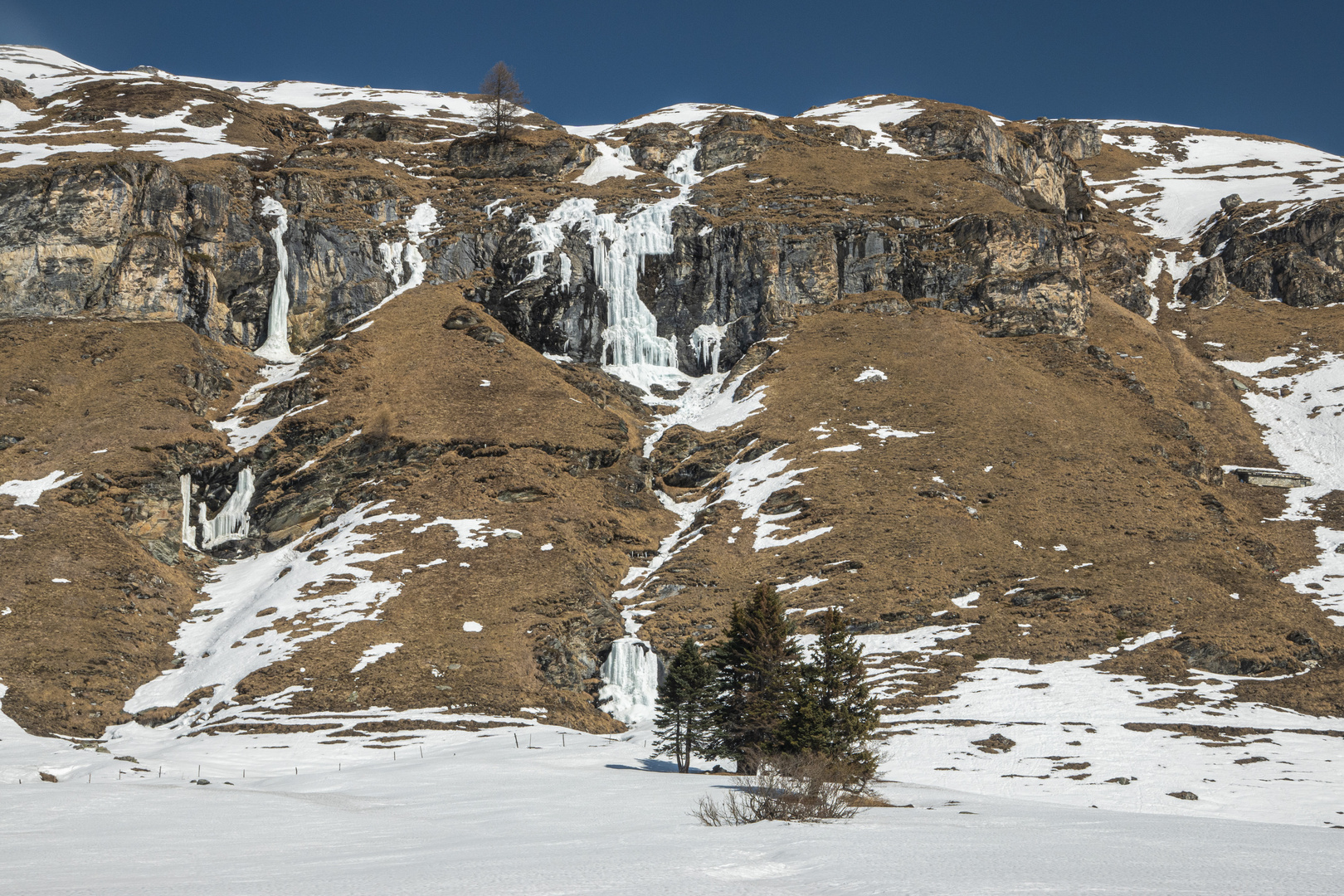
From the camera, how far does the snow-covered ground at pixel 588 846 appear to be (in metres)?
8.80

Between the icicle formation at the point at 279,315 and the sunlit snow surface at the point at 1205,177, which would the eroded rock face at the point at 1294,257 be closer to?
the sunlit snow surface at the point at 1205,177

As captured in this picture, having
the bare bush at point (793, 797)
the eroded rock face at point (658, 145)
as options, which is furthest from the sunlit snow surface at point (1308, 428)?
the eroded rock face at point (658, 145)

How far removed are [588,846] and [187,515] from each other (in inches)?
2169

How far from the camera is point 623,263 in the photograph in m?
83.8

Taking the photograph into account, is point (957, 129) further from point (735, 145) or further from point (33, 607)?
point (33, 607)

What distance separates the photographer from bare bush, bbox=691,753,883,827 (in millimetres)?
15508

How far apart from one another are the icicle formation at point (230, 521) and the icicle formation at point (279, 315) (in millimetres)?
19677

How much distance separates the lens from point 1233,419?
73250 mm

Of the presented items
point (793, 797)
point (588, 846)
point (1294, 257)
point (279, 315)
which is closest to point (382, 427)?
point (279, 315)

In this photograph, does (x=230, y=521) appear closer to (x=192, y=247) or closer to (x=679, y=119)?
(x=192, y=247)

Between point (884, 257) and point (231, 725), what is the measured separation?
66407mm

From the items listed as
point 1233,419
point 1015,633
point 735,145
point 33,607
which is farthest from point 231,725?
point 735,145

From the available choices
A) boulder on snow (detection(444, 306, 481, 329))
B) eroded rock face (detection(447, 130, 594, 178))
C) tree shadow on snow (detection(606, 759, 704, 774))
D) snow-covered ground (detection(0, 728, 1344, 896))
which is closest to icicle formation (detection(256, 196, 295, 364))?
boulder on snow (detection(444, 306, 481, 329))

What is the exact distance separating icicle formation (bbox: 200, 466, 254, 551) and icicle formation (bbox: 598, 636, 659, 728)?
28.2 meters
